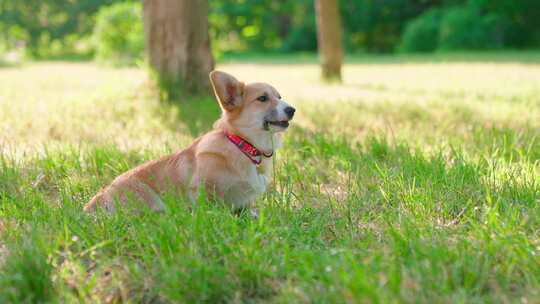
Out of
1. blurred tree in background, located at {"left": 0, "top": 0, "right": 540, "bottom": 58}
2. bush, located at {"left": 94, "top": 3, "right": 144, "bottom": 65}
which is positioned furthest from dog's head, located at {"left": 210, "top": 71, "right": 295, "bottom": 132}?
blurred tree in background, located at {"left": 0, "top": 0, "right": 540, "bottom": 58}

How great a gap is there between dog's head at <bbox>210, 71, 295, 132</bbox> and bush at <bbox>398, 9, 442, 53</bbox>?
1045 inches

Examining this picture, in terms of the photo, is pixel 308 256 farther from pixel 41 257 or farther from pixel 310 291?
pixel 41 257

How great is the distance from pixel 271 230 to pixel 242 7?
31734 mm

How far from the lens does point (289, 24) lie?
123 ft

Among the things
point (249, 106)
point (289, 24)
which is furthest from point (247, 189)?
point (289, 24)

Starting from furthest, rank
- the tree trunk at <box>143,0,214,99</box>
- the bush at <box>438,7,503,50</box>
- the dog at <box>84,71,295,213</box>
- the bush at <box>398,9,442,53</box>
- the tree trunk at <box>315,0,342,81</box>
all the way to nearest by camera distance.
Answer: the bush at <box>398,9,442,53</box>, the bush at <box>438,7,503,50</box>, the tree trunk at <box>315,0,342,81</box>, the tree trunk at <box>143,0,214,99</box>, the dog at <box>84,71,295,213</box>

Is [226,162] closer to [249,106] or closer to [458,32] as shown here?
[249,106]

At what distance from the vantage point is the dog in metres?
3.37

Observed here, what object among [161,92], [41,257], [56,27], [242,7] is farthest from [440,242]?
[56,27]

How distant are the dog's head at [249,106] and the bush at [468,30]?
2485 cm

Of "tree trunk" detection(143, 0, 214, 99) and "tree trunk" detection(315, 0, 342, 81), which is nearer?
"tree trunk" detection(143, 0, 214, 99)

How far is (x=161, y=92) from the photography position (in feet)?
24.5

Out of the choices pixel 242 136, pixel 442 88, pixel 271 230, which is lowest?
pixel 442 88

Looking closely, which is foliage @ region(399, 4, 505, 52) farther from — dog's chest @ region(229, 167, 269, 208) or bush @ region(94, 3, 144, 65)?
dog's chest @ region(229, 167, 269, 208)
